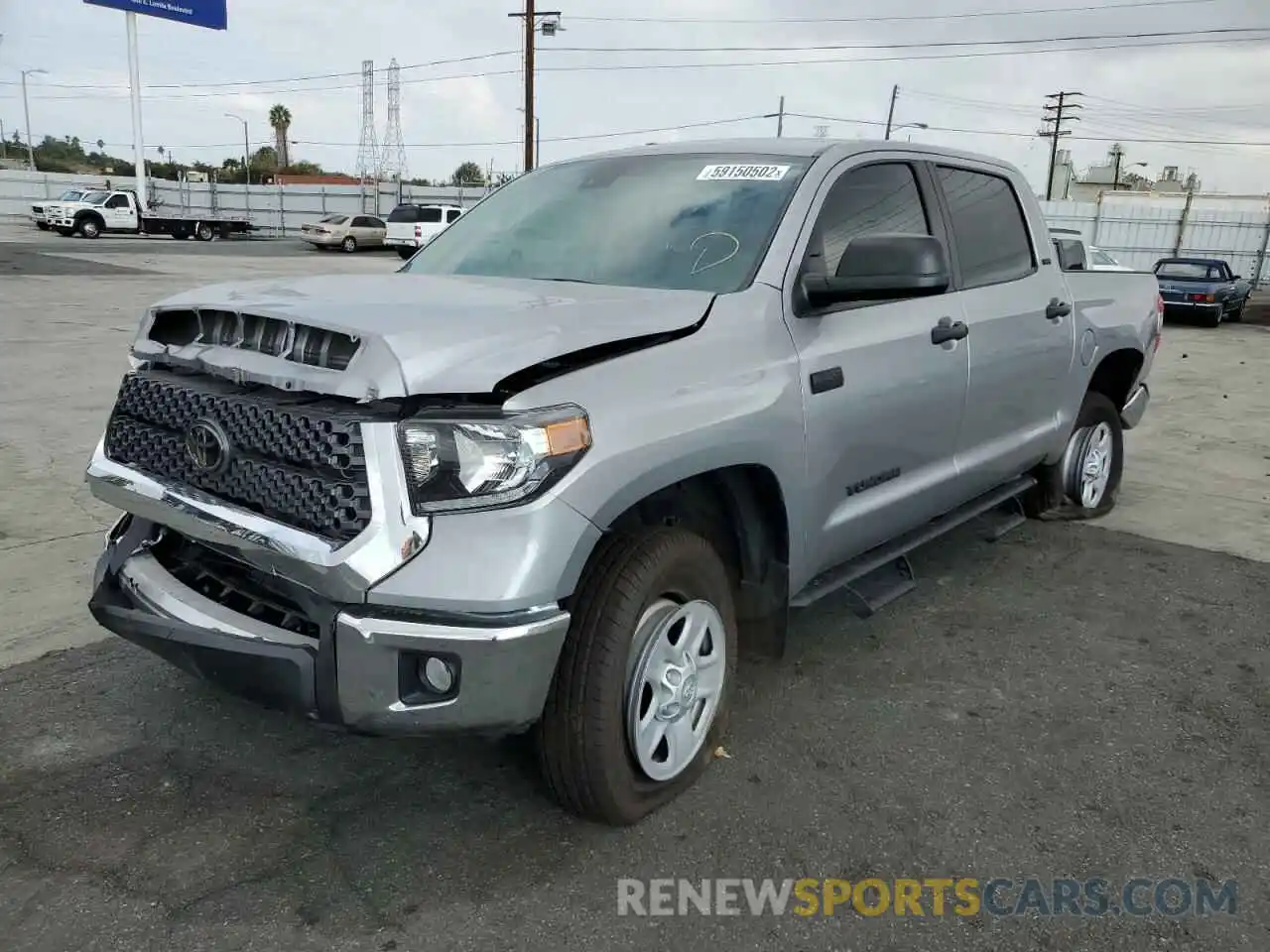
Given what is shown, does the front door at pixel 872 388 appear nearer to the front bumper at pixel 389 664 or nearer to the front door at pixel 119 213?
the front bumper at pixel 389 664

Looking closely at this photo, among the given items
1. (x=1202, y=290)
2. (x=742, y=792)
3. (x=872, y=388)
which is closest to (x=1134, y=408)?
(x=872, y=388)

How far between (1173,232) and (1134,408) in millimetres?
31118

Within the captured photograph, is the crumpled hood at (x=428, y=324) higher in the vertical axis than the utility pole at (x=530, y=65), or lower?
lower

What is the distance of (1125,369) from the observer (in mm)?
5832

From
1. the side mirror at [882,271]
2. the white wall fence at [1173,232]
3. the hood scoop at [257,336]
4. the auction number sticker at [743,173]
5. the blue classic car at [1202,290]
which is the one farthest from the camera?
the white wall fence at [1173,232]

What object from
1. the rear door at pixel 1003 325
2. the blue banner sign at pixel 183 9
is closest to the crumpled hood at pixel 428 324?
the rear door at pixel 1003 325

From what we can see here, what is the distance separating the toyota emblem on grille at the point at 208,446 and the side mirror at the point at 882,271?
1766 millimetres

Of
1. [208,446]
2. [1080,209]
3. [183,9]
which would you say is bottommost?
[208,446]

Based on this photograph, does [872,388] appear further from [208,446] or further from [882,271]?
[208,446]

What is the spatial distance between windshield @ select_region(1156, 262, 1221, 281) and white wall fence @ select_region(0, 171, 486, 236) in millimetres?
30472

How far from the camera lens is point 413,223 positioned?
34750 millimetres

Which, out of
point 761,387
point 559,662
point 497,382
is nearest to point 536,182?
point 761,387

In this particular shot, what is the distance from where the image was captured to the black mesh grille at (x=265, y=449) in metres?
2.33

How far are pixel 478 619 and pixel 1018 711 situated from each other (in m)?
2.20
